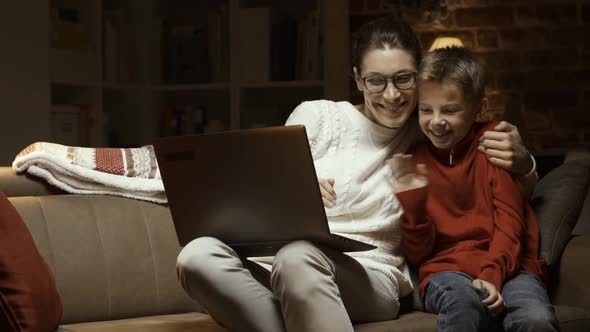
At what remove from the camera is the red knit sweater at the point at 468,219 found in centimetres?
215

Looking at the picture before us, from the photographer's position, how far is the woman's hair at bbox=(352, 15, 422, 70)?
2.29 m

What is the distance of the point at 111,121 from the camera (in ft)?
14.3

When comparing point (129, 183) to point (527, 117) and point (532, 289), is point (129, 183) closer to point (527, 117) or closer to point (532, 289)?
point (532, 289)

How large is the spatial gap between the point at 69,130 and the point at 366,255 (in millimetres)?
1917

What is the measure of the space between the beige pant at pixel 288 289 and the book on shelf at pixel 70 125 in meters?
1.81

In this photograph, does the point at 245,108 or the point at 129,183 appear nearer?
the point at 129,183

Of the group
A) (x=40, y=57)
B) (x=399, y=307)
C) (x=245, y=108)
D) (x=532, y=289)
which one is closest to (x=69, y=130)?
(x=40, y=57)

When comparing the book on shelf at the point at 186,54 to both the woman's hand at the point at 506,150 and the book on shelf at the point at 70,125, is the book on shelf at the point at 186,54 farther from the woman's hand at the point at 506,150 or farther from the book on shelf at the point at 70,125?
the woman's hand at the point at 506,150

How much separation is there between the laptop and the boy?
233 mm

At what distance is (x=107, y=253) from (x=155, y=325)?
0.97 ft

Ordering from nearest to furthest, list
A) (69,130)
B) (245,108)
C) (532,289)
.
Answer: (532,289), (69,130), (245,108)

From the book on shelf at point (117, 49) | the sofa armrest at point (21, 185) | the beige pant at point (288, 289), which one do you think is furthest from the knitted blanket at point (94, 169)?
the book on shelf at point (117, 49)

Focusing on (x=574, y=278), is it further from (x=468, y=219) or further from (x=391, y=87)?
(x=391, y=87)

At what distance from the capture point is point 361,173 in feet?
7.50
